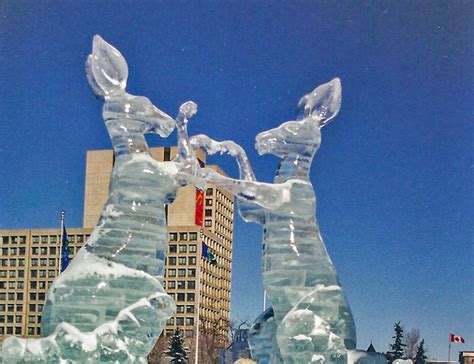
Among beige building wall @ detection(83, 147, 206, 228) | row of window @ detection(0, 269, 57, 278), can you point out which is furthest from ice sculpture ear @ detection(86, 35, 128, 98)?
row of window @ detection(0, 269, 57, 278)

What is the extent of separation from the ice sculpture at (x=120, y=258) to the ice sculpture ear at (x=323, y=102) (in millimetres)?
1044

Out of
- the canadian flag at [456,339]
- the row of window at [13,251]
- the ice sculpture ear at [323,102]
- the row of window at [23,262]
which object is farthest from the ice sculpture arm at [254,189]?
the row of window at [13,251]

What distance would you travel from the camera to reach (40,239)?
56.0 meters

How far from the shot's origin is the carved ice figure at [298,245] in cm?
682

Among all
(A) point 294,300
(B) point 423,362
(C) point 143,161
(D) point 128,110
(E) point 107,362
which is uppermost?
(D) point 128,110

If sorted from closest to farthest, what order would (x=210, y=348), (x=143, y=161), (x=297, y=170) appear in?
(x=143, y=161)
(x=297, y=170)
(x=210, y=348)

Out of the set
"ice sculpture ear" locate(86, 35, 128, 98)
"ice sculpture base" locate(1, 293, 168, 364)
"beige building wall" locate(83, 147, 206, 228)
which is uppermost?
"beige building wall" locate(83, 147, 206, 228)

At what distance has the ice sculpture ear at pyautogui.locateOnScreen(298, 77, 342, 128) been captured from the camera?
7.47 metres

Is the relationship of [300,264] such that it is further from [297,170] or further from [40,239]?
[40,239]

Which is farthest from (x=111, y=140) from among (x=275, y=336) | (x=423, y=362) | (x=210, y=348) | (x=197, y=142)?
(x=210, y=348)

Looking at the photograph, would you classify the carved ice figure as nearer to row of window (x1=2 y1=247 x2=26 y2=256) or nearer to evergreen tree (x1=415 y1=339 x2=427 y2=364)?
evergreen tree (x1=415 y1=339 x2=427 y2=364)

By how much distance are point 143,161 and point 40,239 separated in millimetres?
50758

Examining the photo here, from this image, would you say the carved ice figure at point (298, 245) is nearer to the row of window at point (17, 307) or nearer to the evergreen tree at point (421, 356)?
the evergreen tree at point (421, 356)

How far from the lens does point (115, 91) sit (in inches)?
277
